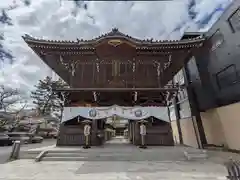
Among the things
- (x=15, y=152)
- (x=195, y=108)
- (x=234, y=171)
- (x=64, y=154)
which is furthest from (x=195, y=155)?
(x=15, y=152)

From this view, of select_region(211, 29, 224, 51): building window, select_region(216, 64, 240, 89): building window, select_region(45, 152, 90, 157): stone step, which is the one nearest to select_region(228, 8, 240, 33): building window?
select_region(211, 29, 224, 51): building window

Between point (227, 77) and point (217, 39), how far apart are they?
2.34 metres

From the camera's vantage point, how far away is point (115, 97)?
37.6 ft

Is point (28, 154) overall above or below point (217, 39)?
below

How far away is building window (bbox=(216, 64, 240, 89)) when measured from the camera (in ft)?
31.5

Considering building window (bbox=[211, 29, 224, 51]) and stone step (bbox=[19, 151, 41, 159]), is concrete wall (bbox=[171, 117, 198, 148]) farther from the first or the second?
stone step (bbox=[19, 151, 41, 159])

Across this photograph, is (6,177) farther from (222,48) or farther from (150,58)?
(222,48)

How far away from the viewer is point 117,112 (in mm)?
10109

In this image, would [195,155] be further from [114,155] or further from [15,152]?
[15,152]

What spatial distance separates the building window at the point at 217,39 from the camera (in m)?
10.5

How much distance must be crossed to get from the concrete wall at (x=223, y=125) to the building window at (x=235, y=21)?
3.84 meters

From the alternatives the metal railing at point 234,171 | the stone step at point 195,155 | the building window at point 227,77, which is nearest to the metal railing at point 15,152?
the stone step at point 195,155

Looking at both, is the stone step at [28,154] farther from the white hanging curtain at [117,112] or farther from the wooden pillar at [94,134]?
the wooden pillar at [94,134]

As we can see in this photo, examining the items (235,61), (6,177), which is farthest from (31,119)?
(235,61)
